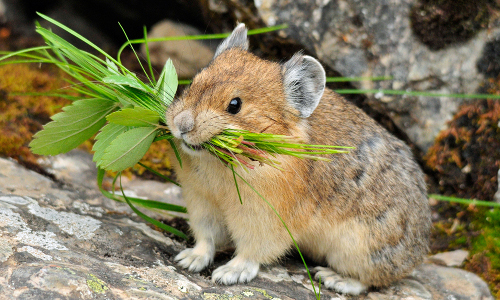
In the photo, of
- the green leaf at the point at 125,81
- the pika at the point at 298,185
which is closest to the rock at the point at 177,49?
the pika at the point at 298,185

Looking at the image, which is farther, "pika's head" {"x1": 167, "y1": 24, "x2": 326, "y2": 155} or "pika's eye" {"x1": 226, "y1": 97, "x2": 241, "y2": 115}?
"pika's eye" {"x1": 226, "y1": 97, "x2": 241, "y2": 115}

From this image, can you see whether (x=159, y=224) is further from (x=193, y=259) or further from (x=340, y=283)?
(x=340, y=283)

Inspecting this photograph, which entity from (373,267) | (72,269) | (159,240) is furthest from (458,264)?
(72,269)

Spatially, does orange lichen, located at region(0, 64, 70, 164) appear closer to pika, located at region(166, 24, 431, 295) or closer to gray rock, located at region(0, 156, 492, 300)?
gray rock, located at region(0, 156, 492, 300)

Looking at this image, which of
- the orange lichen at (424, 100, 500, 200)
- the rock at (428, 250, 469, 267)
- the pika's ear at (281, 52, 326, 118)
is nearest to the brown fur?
the pika's ear at (281, 52, 326, 118)

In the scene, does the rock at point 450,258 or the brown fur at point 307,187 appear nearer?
the brown fur at point 307,187

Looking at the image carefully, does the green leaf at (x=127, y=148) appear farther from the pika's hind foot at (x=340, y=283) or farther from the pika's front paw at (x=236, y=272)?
the pika's hind foot at (x=340, y=283)
